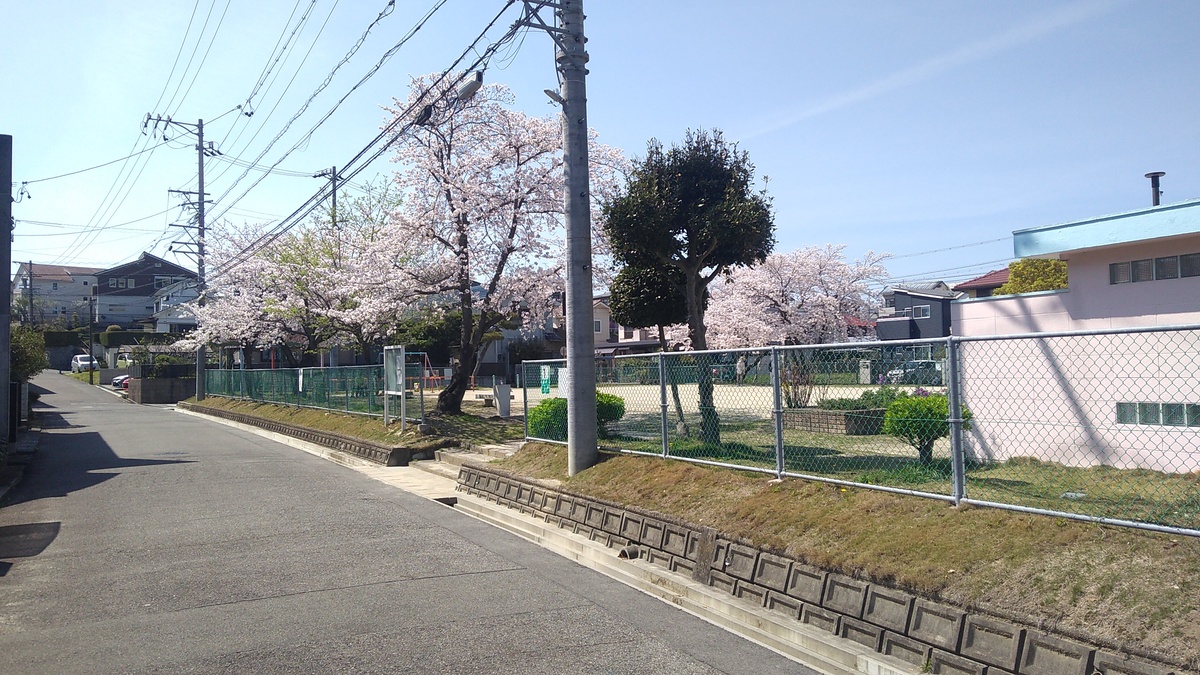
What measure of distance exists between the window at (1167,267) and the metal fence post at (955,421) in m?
6.30

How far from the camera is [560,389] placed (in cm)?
1280

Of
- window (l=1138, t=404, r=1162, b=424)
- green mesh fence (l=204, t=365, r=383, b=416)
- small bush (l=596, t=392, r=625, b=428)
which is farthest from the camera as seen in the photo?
green mesh fence (l=204, t=365, r=383, b=416)

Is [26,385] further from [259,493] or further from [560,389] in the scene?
[560,389]

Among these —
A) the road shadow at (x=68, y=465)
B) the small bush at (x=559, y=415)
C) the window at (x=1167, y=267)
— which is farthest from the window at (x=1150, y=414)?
the road shadow at (x=68, y=465)

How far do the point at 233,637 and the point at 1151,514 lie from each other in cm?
644

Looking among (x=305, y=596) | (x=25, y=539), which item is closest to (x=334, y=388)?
(x=25, y=539)

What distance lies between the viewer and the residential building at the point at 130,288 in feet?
260

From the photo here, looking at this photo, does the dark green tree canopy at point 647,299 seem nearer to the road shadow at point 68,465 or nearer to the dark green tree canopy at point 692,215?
the dark green tree canopy at point 692,215

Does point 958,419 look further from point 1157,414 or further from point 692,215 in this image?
point 692,215

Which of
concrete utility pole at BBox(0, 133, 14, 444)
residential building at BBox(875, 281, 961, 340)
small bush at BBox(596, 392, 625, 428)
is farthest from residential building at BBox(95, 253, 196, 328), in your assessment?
small bush at BBox(596, 392, 625, 428)

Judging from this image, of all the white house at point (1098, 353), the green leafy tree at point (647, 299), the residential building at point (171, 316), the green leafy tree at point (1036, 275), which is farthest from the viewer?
the residential building at point (171, 316)

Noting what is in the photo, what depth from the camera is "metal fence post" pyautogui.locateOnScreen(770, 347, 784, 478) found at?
25.7 ft

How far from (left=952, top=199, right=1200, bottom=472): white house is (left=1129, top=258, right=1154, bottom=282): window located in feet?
0.04

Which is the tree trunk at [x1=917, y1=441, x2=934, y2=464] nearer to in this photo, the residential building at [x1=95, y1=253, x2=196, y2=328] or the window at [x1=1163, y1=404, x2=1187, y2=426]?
the window at [x1=1163, y1=404, x2=1187, y2=426]
